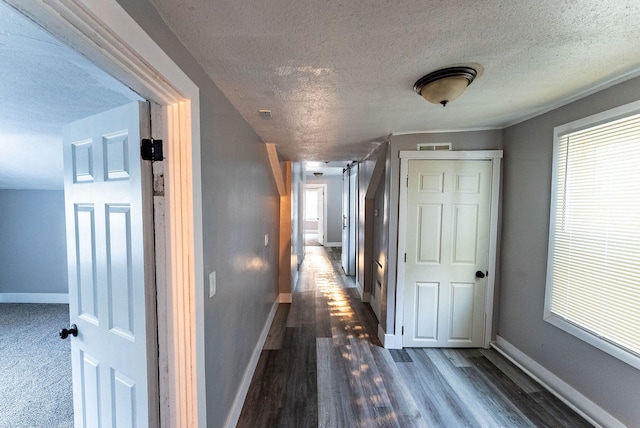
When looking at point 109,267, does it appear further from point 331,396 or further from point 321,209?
point 321,209

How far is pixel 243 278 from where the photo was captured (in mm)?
1974

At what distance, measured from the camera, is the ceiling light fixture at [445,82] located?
128 cm

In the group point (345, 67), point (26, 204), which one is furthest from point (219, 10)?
point (26, 204)

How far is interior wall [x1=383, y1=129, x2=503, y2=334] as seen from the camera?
99.0 inches

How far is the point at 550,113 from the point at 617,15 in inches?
50.9

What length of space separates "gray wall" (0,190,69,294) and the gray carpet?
47 cm

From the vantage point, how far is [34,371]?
2205mm

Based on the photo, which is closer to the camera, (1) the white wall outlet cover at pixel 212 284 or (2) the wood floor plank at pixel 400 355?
(1) the white wall outlet cover at pixel 212 284

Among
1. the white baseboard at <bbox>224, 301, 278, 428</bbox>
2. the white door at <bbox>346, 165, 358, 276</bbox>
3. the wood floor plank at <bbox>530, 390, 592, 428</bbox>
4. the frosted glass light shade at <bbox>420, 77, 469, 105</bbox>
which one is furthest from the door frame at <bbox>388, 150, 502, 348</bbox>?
the white door at <bbox>346, 165, 358, 276</bbox>

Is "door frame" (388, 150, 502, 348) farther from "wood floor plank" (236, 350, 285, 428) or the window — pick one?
"wood floor plank" (236, 350, 285, 428)

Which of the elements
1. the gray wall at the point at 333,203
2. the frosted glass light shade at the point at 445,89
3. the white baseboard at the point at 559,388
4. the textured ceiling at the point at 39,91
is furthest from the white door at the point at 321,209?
the frosted glass light shade at the point at 445,89

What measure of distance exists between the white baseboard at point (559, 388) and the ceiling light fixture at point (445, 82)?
2319 millimetres

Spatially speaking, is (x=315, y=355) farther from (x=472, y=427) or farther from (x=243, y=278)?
(x=472, y=427)

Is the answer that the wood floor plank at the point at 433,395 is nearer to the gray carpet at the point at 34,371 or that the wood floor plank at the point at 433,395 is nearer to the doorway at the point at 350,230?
the gray carpet at the point at 34,371
